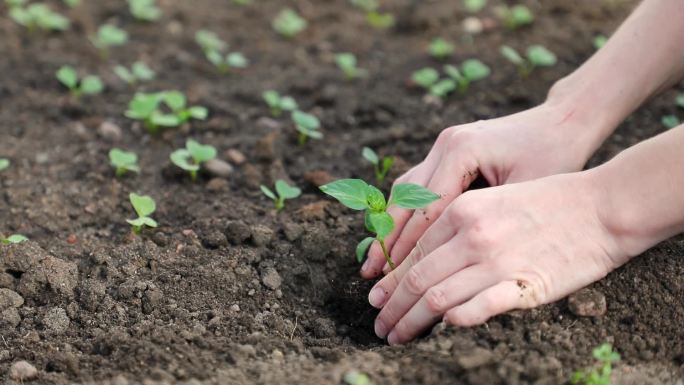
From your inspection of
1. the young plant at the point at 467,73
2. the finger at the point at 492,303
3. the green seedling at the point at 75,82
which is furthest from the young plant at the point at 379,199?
the green seedling at the point at 75,82

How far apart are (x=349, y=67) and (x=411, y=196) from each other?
154 centimetres

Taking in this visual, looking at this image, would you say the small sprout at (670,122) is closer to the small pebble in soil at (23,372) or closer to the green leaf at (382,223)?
the green leaf at (382,223)

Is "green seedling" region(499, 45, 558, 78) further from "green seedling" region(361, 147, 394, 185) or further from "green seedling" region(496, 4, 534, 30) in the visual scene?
"green seedling" region(361, 147, 394, 185)

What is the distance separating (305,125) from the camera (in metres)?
3.01

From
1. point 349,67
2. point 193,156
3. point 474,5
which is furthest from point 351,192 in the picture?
point 474,5

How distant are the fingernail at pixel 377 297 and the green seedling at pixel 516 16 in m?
2.14

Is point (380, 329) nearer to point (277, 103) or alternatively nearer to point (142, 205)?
point (142, 205)

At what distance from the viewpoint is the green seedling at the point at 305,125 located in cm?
296

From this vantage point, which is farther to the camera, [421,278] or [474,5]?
[474,5]

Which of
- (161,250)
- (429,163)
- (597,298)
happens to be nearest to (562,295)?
(597,298)

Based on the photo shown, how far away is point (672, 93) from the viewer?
10.8 feet

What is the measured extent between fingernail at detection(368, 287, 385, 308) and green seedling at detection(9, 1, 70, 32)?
233 centimetres

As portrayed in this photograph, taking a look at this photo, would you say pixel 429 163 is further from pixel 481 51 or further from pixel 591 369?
pixel 481 51

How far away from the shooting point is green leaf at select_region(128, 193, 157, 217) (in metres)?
2.45
